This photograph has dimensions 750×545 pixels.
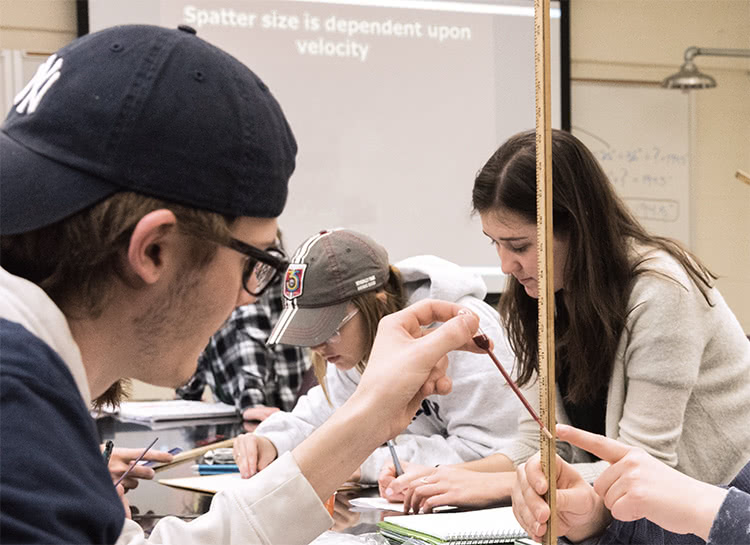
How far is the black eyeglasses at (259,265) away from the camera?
80 cm

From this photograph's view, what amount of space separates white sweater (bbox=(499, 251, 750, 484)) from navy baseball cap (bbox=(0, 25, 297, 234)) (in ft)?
3.11

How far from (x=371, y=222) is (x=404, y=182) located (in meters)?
0.25

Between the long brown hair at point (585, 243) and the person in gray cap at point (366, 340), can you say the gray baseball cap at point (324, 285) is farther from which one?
the long brown hair at point (585, 243)

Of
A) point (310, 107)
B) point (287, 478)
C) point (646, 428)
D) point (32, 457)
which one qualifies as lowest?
point (646, 428)

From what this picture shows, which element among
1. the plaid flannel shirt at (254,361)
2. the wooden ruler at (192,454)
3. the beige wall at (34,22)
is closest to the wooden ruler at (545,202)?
the wooden ruler at (192,454)

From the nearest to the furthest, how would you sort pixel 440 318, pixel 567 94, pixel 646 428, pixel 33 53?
1. pixel 440 318
2. pixel 646 428
3. pixel 33 53
4. pixel 567 94

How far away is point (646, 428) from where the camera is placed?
146 cm

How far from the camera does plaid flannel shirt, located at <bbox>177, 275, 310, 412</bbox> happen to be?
2863 millimetres

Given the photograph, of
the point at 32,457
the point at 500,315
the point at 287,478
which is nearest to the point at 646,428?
the point at 500,315

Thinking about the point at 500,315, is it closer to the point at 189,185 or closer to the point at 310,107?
the point at 189,185

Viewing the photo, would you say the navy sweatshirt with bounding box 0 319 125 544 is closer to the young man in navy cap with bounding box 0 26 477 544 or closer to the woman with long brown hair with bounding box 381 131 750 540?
the young man in navy cap with bounding box 0 26 477 544

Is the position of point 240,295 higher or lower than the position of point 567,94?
lower

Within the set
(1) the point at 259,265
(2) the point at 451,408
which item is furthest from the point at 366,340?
(1) the point at 259,265

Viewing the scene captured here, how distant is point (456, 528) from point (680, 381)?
534 mm
